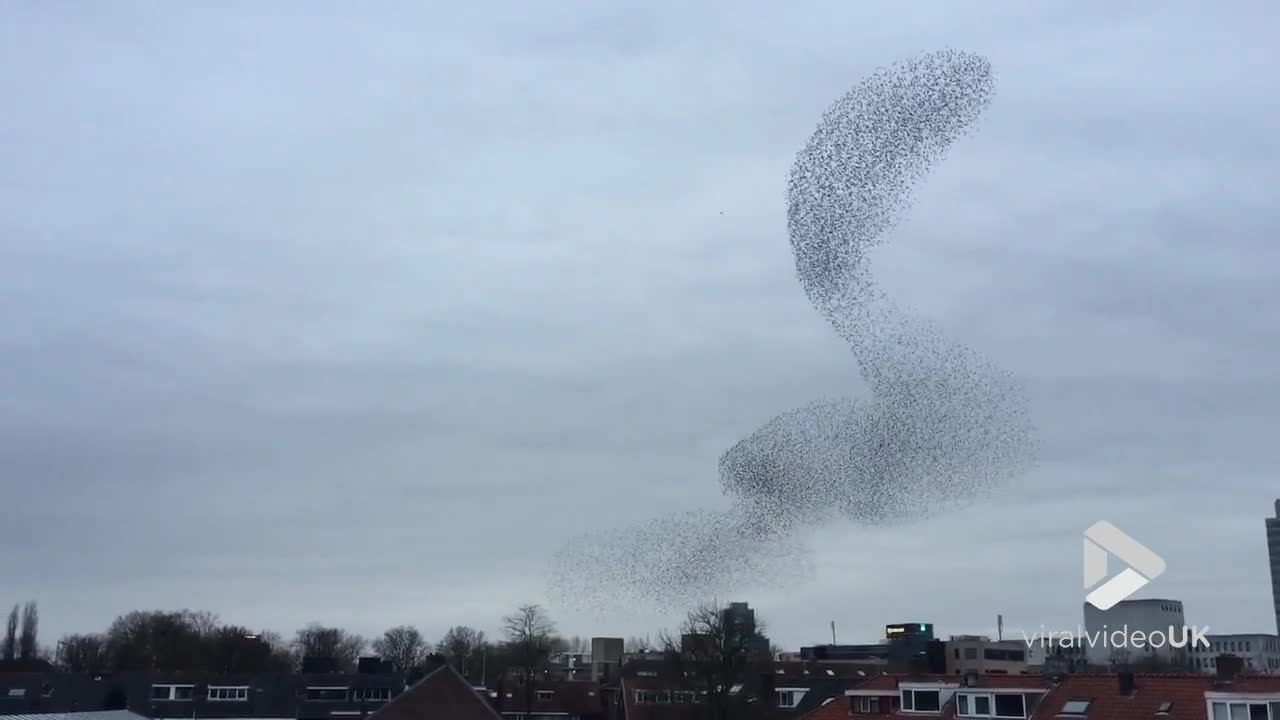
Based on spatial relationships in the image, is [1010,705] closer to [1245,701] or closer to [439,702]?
[1245,701]

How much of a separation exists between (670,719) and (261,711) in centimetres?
2529

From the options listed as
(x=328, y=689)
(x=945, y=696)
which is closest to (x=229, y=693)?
(x=328, y=689)

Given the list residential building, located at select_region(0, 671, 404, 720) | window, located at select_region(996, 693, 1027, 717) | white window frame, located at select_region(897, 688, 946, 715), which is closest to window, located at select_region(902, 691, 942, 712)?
white window frame, located at select_region(897, 688, 946, 715)

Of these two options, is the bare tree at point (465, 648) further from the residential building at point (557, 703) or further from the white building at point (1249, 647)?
the white building at point (1249, 647)

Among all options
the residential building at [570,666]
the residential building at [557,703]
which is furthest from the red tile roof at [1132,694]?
the residential building at [570,666]

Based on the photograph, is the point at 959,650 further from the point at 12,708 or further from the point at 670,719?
the point at 12,708

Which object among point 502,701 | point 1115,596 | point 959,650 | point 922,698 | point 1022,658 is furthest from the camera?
point 1022,658

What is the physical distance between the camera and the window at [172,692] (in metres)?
77.0

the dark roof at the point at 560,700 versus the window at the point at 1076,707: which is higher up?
the window at the point at 1076,707

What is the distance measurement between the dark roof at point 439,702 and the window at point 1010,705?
24620 millimetres

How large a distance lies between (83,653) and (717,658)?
10460cm

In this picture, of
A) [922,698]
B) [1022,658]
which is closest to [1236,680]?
[922,698]

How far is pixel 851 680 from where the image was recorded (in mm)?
74375

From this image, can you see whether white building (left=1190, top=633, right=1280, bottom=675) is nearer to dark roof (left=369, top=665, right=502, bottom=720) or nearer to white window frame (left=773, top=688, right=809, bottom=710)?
white window frame (left=773, top=688, right=809, bottom=710)
